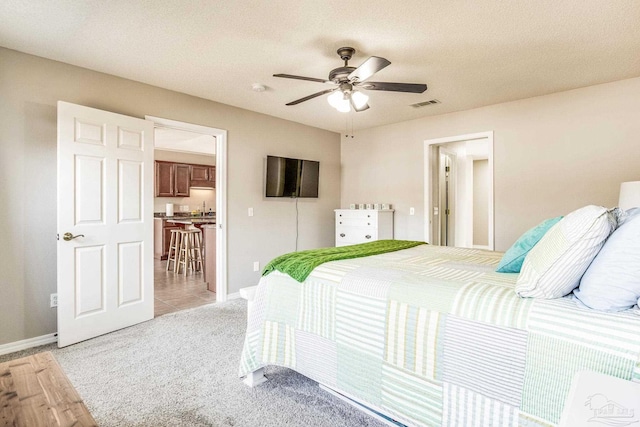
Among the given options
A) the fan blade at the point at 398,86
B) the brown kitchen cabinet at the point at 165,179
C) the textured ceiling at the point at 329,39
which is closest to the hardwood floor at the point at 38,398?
the textured ceiling at the point at 329,39

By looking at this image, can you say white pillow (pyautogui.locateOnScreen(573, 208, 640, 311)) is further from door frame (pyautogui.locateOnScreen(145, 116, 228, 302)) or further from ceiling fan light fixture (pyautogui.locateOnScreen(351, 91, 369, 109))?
door frame (pyautogui.locateOnScreen(145, 116, 228, 302))

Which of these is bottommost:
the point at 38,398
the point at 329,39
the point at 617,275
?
the point at 38,398

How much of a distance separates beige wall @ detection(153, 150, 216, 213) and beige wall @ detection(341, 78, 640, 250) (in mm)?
5217

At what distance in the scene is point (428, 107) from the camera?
13.9 feet

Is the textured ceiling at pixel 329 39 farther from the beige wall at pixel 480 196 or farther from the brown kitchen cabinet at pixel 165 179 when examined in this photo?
the beige wall at pixel 480 196

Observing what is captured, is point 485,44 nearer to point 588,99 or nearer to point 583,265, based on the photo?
point 588,99

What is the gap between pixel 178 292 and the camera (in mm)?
4484

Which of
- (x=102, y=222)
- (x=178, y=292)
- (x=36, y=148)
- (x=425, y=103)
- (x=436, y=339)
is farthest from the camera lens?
(x=178, y=292)

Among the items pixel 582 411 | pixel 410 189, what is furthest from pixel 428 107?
pixel 582 411

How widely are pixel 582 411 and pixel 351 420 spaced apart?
1.32m

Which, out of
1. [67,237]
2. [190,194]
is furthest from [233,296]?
[190,194]

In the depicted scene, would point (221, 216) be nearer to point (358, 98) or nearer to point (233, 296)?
point (233, 296)

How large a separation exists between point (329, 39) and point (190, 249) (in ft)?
14.8

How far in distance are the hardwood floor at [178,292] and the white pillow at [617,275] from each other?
12.1 feet
